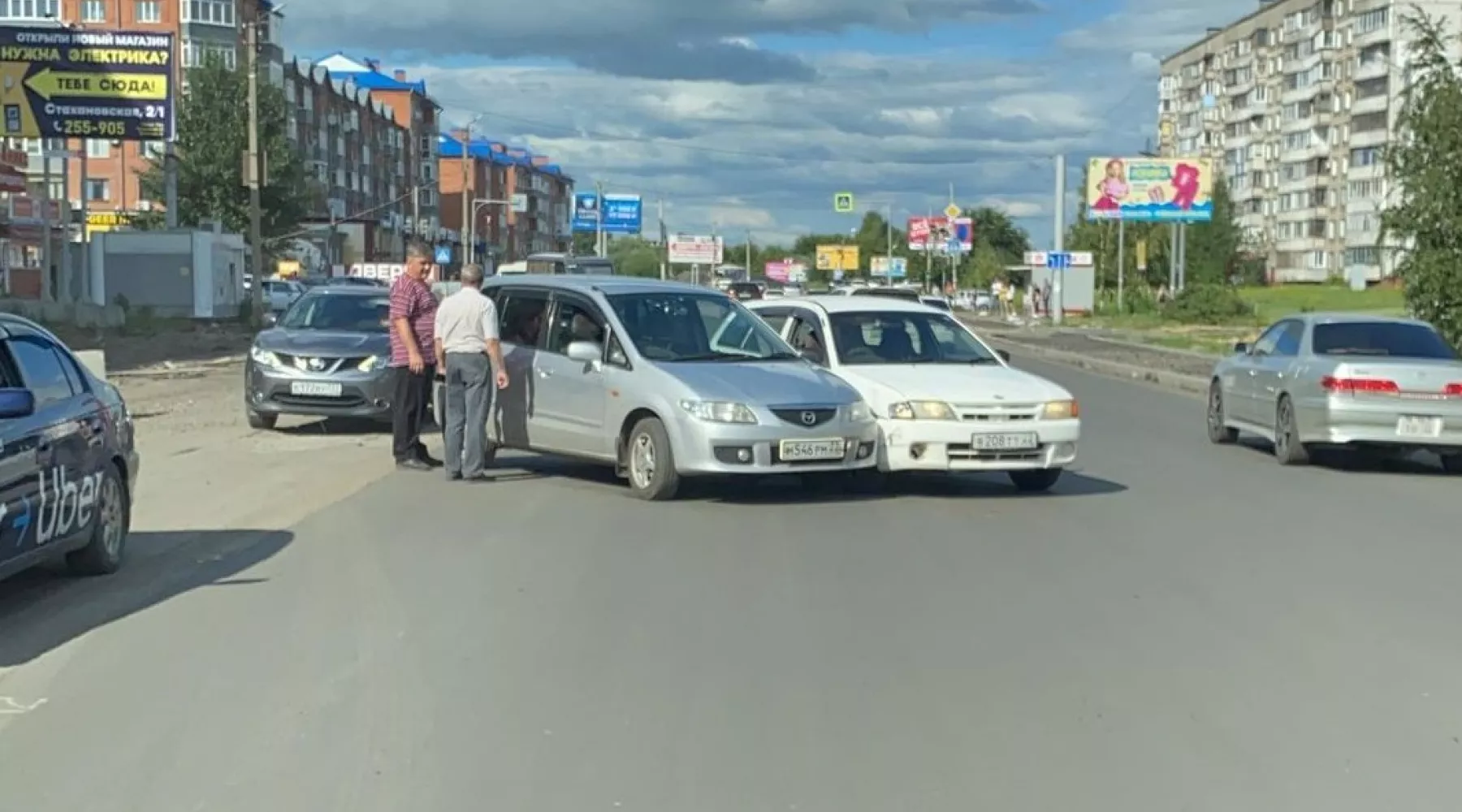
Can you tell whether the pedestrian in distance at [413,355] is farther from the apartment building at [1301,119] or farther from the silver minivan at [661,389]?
the apartment building at [1301,119]

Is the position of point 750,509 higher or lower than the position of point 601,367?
lower

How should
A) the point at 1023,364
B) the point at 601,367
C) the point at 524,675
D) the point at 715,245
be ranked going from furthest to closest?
the point at 715,245, the point at 1023,364, the point at 601,367, the point at 524,675

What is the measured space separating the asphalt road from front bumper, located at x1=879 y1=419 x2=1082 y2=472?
0.88 metres

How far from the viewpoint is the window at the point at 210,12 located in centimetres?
9331

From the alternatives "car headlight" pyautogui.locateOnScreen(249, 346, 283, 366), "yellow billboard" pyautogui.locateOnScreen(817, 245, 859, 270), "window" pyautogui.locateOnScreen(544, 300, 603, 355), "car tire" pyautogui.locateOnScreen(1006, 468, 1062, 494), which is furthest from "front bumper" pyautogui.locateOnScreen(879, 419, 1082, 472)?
"yellow billboard" pyautogui.locateOnScreen(817, 245, 859, 270)

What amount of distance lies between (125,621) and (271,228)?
72819mm

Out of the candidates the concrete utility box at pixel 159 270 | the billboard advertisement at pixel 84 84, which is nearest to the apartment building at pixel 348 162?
the concrete utility box at pixel 159 270

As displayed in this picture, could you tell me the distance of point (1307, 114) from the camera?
125 metres

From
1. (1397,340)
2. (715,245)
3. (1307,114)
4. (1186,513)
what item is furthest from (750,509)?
(1307,114)

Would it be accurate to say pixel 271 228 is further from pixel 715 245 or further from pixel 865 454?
pixel 865 454

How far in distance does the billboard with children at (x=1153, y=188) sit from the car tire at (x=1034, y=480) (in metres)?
60.7

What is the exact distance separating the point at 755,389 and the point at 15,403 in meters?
6.07

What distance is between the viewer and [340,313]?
795 inches

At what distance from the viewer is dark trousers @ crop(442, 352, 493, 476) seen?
14242 millimetres
